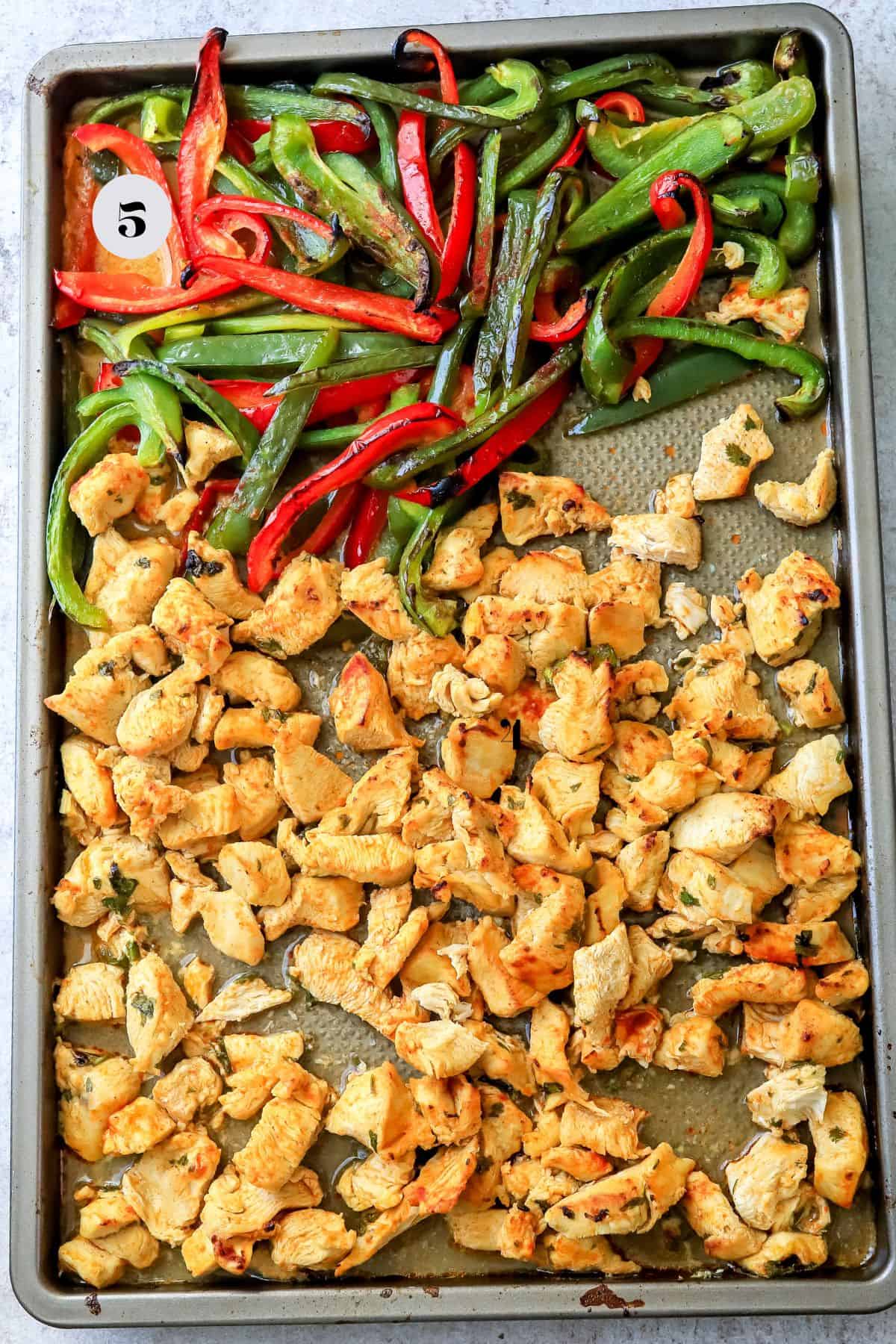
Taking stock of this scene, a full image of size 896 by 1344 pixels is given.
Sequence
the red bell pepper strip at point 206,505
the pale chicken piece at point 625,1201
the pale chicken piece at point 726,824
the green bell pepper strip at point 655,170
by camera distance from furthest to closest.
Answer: the red bell pepper strip at point 206,505 → the green bell pepper strip at point 655,170 → the pale chicken piece at point 726,824 → the pale chicken piece at point 625,1201

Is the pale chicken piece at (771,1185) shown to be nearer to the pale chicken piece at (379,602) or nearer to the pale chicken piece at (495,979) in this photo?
the pale chicken piece at (495,979)

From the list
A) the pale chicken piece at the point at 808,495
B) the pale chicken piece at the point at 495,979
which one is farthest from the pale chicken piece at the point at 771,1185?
the pale chicken piece at the point at 808,495

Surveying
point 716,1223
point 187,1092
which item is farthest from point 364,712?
point 716,1223

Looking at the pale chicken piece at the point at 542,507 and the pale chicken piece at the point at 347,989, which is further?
the pale chicken piece at the point at 542,507

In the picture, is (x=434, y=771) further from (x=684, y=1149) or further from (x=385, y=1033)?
(x=684, y=1149)

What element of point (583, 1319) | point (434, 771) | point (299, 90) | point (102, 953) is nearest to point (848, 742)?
point (434, 771)

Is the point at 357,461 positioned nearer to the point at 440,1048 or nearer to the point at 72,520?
the point at 72,520
